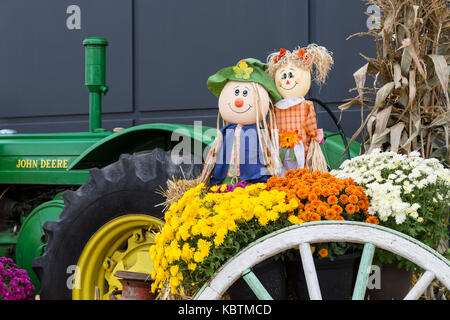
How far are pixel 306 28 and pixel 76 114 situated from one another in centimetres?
210

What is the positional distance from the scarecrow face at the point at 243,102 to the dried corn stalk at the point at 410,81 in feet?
1.43

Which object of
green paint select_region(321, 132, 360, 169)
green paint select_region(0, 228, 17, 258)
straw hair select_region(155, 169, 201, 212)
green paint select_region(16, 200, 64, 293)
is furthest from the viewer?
green paint select_region(0, 228, 17, 258)

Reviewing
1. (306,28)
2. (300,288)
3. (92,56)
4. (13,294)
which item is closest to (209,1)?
(306,28)

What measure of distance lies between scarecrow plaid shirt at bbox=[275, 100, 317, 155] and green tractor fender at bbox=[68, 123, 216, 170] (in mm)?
363

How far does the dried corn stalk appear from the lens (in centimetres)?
232

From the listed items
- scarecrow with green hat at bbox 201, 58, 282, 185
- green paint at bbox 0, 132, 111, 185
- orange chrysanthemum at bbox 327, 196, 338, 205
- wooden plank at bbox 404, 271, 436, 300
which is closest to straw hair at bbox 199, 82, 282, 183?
scarecrow with green hat at bbox 201, 58, 282, 185

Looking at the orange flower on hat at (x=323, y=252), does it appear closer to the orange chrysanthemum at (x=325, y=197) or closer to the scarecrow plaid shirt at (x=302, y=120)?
the orange chrysanthemum at (x=325, y=197)

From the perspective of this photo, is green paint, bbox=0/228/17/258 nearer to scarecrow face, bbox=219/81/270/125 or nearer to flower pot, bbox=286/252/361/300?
scarecrow face, bbox=219/81/270/125

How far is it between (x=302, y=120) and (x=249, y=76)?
1.02ft

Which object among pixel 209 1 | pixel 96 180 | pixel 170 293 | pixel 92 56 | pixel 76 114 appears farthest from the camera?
pixel 76 114

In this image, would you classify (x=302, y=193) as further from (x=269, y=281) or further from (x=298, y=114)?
(x=298, y=114)

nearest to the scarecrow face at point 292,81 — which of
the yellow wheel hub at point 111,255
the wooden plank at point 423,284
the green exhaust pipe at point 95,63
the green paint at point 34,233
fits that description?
the yellow wheel hub at point 111,255

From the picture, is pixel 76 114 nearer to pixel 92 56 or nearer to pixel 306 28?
pixel 92 56
